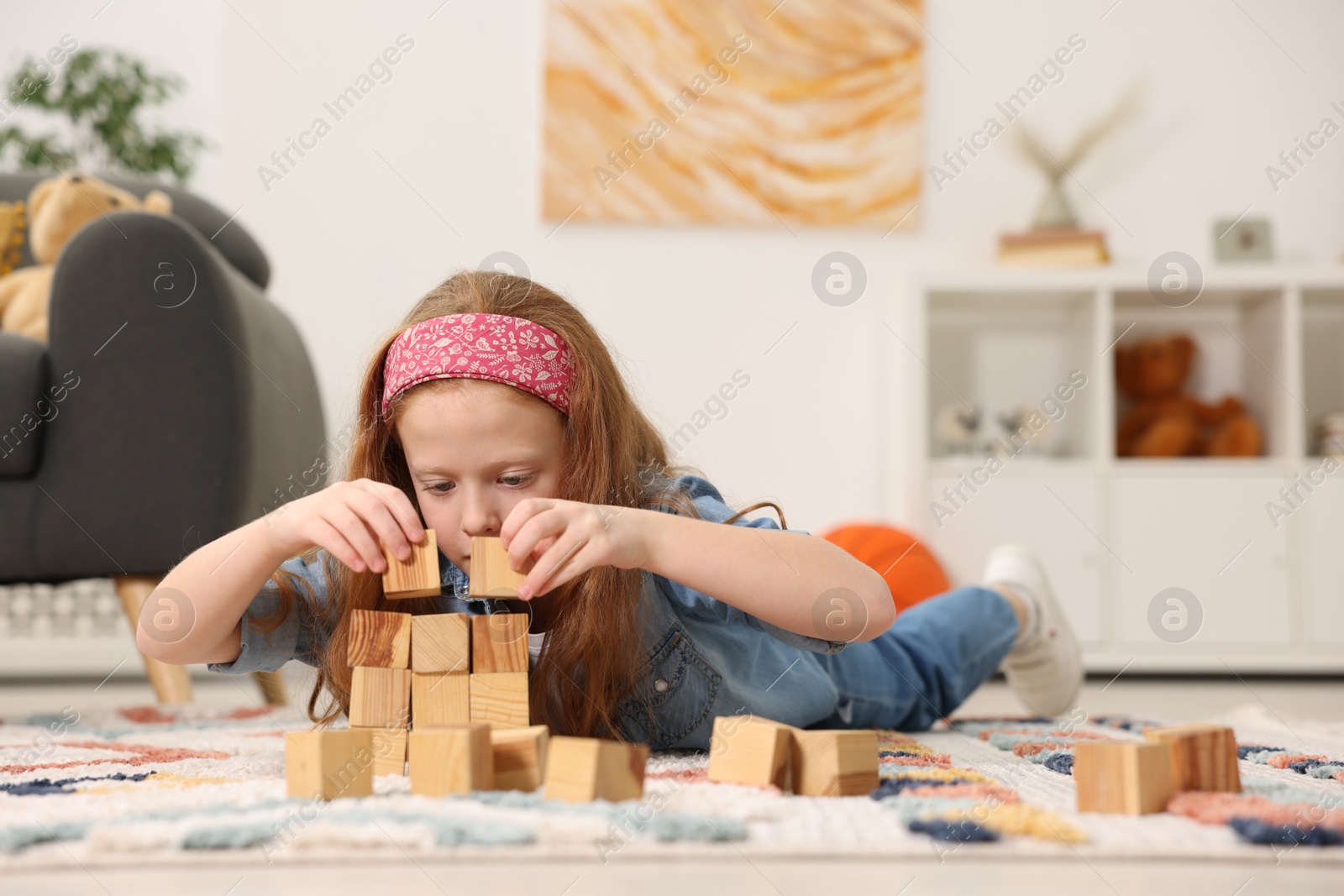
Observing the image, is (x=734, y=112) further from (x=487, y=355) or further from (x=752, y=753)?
(x=752, y=753)

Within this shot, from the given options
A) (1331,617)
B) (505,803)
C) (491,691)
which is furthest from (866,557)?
(505,803)

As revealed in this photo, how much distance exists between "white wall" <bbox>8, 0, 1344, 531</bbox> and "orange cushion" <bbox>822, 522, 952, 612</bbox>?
469mm

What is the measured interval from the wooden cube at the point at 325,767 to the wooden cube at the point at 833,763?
280mm

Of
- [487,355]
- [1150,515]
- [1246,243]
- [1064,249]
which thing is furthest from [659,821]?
[1246,243]

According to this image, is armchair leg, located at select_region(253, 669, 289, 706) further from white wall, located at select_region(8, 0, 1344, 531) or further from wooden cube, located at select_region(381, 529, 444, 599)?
white wall, located at select_region(8, 0, 1344, 531)

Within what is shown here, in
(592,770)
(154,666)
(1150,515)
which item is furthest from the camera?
(1150,515)

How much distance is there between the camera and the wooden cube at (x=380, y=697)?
820 millimetres

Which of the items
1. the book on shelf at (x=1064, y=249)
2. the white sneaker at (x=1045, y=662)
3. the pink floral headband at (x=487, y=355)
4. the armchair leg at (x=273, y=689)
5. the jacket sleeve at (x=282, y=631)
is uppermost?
the book on shelf at (x=1064, y=249)

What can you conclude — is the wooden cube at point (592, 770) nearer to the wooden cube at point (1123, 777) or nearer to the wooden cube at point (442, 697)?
the wooden cube at point (442, 697)

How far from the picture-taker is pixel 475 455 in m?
0.89

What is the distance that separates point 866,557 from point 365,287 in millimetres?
1386

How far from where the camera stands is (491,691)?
0.82 m

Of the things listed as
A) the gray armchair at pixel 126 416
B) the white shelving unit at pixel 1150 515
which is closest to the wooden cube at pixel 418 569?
the gray armchair at pixel 126 416

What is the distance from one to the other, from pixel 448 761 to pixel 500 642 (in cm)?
13
